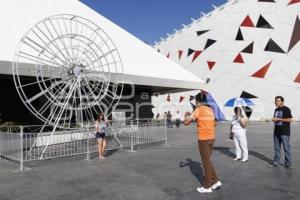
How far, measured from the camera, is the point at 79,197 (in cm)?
646

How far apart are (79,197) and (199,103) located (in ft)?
9.65

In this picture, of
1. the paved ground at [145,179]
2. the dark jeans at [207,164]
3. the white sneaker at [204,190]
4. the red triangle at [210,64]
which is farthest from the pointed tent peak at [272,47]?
the white sneaker at [204,190]

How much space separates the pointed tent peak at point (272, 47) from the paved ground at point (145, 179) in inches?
1056

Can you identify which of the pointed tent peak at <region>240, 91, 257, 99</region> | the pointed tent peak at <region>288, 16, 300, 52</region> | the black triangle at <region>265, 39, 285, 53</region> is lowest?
the pointed tent peak at <region>240, 91, 257, 99</region>

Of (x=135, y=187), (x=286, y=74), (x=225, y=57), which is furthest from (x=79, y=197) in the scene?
(x=225, y=57)

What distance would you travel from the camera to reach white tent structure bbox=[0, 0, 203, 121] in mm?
14656

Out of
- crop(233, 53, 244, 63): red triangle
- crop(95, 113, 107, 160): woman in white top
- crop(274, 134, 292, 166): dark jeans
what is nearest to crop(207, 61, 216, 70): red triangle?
crop(233, 53, 244, 63): red triangle

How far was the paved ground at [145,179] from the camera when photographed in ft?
21.4

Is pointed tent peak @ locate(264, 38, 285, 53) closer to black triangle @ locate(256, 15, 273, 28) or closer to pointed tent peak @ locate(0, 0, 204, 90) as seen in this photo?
black triangle @ locate(256, 15, 273, 28)

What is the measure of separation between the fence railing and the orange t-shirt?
5.10m

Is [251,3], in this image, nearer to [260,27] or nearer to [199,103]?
[260,27]

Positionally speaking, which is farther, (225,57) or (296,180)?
(225,57)

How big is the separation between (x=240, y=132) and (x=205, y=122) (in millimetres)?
3484

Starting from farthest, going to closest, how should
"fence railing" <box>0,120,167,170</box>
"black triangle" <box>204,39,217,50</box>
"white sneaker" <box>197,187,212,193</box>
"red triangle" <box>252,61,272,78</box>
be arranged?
"black triangle" <box>204,39,217,50</box>, "red triangle" <box>252,61,272,78</box>, "fence railing" <box>0,120,167,170</box>, "white sneaker" <box>197,187,212,193</box>
